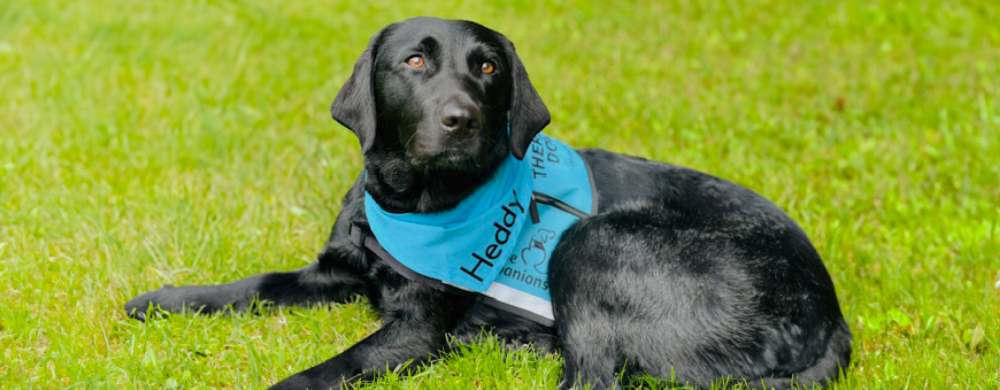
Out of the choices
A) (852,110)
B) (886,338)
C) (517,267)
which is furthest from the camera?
(852,110)

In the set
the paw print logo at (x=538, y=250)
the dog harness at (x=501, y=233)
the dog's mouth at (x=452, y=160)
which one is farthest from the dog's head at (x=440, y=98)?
the paw print logo at (x=538, y=250)

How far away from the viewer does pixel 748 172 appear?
5.14m

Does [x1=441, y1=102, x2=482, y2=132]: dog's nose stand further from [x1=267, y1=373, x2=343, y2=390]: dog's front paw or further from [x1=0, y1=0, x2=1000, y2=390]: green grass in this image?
[x1=267, y1=373, x2=343, y2=390]: dog's front paw

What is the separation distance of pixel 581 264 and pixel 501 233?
0.34 m

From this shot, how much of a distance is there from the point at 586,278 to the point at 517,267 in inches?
11.2

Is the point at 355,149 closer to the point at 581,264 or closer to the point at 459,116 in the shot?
the point at 581,264

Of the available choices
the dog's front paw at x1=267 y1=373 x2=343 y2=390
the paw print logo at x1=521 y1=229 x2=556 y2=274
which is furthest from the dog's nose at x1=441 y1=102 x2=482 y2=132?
the dog's front paw at x1=267 y1=373 x2=343 y2=390

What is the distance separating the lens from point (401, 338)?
3.37 metres

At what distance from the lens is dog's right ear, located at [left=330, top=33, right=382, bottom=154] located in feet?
10.6

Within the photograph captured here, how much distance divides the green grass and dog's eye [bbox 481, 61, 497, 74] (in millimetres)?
1068

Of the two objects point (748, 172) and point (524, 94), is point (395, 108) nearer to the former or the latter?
point (524, 94)

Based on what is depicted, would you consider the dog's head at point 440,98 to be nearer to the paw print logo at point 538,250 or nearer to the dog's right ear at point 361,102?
the dog's right ear at point 361,102

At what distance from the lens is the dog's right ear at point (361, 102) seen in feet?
10.6

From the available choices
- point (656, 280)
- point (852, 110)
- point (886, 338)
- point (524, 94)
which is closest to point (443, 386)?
point (656, 280)
